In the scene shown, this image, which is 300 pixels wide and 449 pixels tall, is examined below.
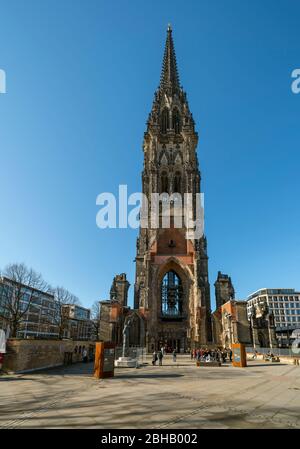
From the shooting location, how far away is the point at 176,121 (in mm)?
60656

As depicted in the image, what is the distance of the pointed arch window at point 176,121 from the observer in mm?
59506

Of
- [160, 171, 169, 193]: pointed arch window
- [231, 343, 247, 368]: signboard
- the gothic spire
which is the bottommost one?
[231, 343, 247, 368]: signboard

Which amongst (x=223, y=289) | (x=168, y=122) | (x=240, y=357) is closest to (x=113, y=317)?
(x=223, y=289)

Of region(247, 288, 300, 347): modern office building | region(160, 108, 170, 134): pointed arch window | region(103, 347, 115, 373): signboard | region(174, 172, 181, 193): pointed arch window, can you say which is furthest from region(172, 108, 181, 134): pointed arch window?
region(247, 288, 300, 347): modern office building

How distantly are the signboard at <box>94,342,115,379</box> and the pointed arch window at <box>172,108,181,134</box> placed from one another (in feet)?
167

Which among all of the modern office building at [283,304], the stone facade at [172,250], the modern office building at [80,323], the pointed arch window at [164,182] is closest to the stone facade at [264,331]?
the stone facade at [172,250]

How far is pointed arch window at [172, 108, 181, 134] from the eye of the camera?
59506 mm

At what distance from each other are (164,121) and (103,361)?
5426 cm

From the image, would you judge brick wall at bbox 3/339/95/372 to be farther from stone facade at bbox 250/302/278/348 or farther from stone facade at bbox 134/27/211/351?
stone facade at bbox 250/302/278/348

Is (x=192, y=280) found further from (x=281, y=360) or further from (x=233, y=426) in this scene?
(x=233, y=426)

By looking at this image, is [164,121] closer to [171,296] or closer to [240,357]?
[171,296]

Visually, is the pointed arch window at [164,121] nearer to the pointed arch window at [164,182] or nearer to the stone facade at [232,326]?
the pointed arch window at [164,182]

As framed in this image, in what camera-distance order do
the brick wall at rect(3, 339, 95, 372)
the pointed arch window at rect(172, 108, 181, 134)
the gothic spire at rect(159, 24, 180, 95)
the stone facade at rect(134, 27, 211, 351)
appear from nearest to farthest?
the brick wall at rect(3, 339, 95, 372), the stone facade at rect(134, 27, 211, 351), the pointed arch window at rect(172, 108, 181, 134), the gothic spire at rect(159, 24, 180, 95)
